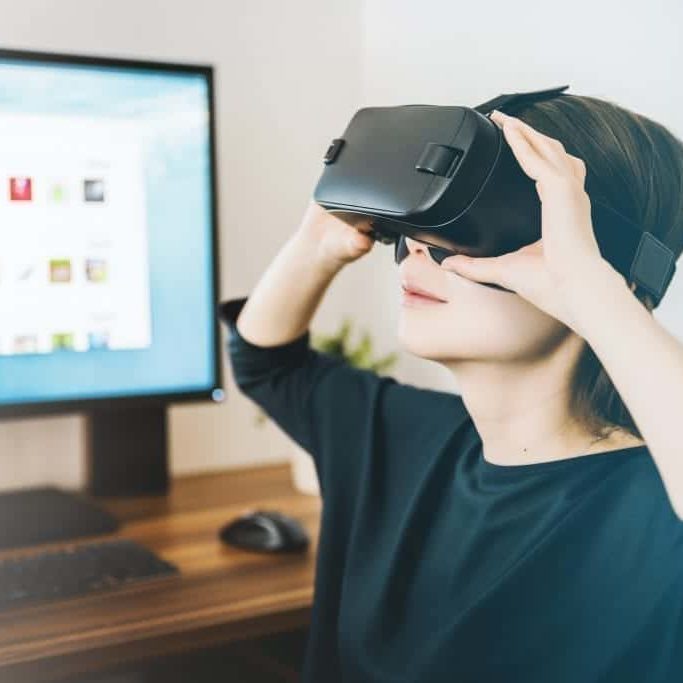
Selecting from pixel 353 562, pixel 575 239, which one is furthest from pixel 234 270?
pixel 575 239

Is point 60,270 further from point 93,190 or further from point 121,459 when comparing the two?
point 121,459

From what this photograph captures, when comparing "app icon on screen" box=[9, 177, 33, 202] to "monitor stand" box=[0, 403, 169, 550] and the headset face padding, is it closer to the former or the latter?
"monitor stand" box=[0, 403, 169, 550]

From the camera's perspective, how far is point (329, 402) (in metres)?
0.99

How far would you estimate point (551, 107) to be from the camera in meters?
0.77

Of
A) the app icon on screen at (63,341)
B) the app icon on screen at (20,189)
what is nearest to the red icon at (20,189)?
the app icon on screen at (20,189)

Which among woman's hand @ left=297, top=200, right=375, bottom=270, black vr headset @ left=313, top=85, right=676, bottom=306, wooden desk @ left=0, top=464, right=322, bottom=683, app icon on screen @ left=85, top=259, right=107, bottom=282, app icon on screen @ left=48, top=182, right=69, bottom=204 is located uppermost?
black vr headset @ left=313, top=85, right=676, bottom=306

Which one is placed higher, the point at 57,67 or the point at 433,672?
the point at 57,67

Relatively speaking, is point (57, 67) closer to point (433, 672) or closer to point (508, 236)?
point (508, 236)

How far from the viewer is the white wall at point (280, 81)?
96 centimetres

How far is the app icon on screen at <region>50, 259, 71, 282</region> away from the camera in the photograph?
1.13m

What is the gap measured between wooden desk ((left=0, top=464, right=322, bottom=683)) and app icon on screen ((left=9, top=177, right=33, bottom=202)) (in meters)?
0.36

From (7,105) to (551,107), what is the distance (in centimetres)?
58

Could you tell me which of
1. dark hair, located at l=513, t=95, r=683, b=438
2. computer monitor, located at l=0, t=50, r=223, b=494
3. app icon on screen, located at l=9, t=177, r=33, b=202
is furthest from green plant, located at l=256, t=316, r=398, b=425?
dark hair, located at l=513, t=95, r=683, b=438

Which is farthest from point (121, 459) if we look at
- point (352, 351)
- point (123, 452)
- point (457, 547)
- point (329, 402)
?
point (457, 547)
